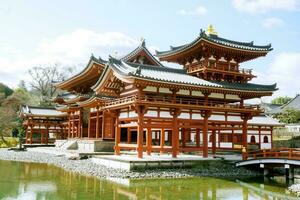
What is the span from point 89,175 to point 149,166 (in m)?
3.77

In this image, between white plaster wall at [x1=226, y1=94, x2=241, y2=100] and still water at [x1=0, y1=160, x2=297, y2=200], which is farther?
white plaster wall at [x1=226, y1=94, x2=241, y2=100]

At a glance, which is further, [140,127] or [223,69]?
[223,69]

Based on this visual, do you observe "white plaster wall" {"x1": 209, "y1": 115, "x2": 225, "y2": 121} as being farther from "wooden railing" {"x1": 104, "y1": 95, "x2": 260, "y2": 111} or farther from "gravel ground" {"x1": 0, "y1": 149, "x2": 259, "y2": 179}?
"gravel ground" {"x1": 0, "y1": 149, "x2": 259, "y2": 179}

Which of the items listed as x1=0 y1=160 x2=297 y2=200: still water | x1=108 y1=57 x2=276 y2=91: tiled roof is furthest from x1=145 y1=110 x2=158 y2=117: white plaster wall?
x1=0 y1=160 x2=297 y2=200: still water

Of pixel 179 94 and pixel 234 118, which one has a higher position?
pixel 179 94

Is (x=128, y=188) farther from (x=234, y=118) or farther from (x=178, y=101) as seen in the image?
(x=234, y=118)

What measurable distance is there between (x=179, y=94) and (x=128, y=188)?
1036 cm

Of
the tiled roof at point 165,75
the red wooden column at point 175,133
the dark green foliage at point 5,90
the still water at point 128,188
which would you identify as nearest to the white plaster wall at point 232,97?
the tiled roof at point 165,75

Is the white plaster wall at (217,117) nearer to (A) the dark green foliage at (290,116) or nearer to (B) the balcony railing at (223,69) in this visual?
(B) the balcony railing at (223,69)

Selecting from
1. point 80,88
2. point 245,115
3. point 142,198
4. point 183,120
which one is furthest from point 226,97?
point 80,88

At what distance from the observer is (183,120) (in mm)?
26578

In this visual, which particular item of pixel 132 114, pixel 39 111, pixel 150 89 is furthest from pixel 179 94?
pixel 39 111

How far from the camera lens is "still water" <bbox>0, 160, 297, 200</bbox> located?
17031 millimetres

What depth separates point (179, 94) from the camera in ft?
90.0
